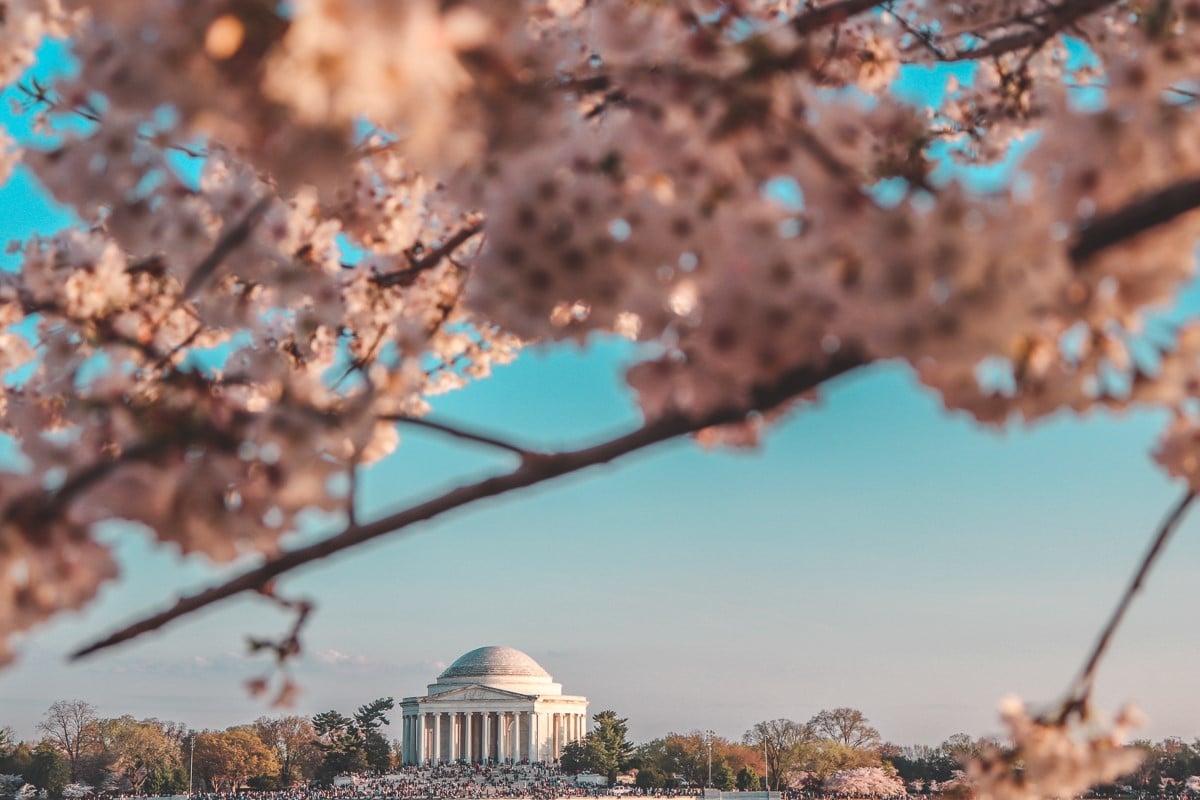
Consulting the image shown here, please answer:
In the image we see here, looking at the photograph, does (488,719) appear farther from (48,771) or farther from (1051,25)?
(1051,25)

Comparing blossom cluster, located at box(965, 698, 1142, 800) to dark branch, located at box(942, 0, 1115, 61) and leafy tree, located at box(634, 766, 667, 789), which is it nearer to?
dark branch, located at box(942, 0, 1115, 61)

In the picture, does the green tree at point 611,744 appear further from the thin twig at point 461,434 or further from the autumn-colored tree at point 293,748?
the thin twig at point 461,434

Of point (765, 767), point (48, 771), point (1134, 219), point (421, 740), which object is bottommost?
point (765, 767)

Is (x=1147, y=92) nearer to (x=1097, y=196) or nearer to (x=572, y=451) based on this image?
(x=1097, y=196)

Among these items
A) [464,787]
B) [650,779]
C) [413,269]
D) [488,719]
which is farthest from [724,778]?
[413,269]

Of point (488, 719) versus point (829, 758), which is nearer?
point (829, 758)
